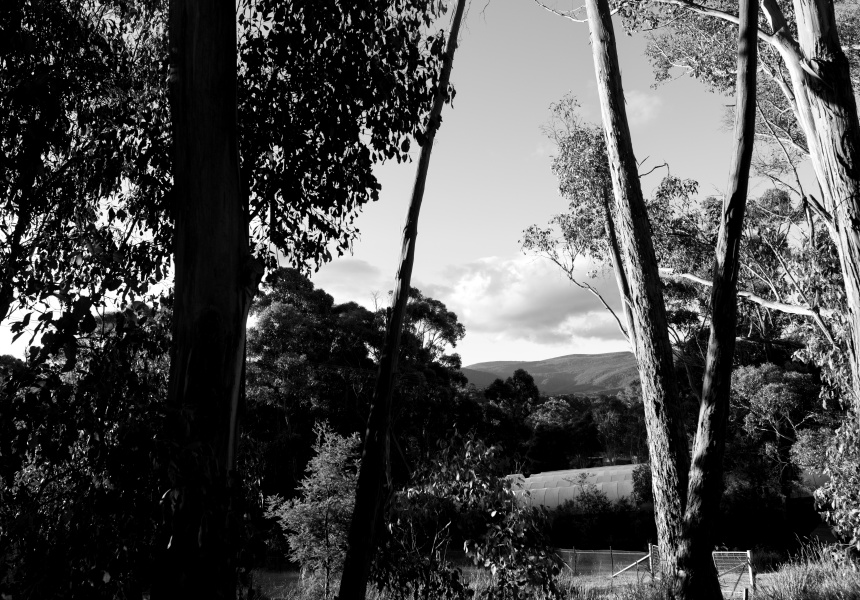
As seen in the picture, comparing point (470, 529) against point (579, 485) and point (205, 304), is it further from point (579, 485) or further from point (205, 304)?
A: point (579, 485)

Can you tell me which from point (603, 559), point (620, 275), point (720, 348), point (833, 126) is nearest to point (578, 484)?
point (603, 559)

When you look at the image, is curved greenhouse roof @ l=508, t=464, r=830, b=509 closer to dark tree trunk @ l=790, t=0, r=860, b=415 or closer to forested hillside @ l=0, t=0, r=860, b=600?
forested hillside @ l=0, t=0, r=860, b=600

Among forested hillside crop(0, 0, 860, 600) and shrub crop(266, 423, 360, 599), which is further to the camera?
shrub crop(266, 423, 360, 599)

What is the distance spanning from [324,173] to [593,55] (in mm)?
2863

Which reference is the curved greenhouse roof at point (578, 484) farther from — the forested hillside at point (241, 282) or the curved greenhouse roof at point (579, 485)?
the forested hillside at point (241, 282)

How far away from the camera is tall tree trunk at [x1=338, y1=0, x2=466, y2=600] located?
4355mm

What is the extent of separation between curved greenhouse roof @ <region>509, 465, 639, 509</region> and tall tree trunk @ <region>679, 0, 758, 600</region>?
61.8ft

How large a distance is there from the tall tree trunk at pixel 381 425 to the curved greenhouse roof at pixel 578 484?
17792 mm

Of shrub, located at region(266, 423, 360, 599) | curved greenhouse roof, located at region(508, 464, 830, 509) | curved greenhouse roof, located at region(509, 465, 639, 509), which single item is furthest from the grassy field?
curved greenhouse roof, located at region(509, 465, 639, 509)

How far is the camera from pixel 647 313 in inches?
212

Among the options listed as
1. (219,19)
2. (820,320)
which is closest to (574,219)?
(820,320)

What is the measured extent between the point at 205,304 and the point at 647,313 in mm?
3372

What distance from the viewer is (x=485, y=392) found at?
2698 cm

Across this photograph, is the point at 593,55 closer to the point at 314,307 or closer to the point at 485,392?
the point at 314,307
